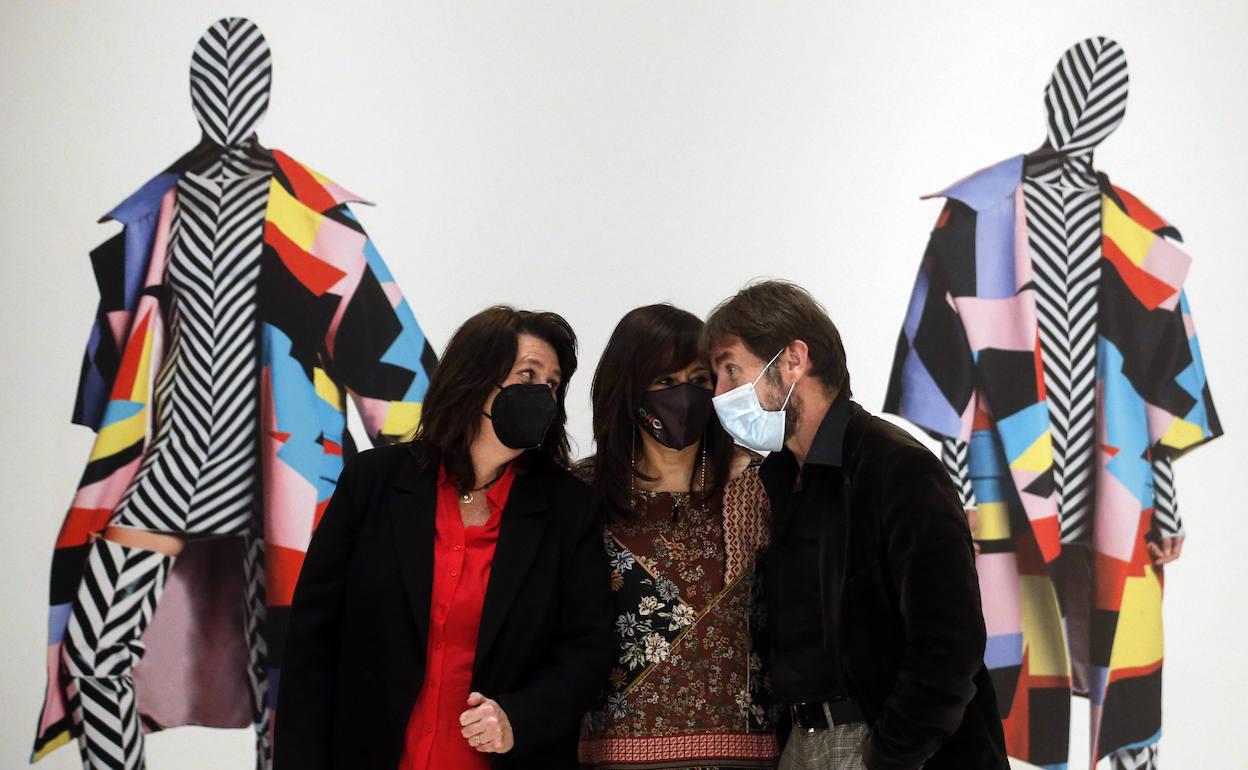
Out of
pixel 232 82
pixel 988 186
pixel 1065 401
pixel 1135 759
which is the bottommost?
pixel 1135 759

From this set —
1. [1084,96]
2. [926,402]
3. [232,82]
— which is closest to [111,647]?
[232,82]

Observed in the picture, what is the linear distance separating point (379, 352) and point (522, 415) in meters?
1.46

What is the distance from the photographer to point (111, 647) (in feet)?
10.8

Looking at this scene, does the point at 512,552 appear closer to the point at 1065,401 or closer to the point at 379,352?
the point at 379,352

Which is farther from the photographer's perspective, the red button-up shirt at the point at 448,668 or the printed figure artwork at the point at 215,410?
the printed figure artwork at the point at 215,410

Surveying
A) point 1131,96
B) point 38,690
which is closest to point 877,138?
point 1131,96

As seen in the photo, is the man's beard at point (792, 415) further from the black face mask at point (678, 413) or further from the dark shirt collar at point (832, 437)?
the black face mask at point (678, 413)

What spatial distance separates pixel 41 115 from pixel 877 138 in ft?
8.91

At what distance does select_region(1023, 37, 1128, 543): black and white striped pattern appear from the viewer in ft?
11.4

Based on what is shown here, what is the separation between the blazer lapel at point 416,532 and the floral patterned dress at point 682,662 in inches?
16.0

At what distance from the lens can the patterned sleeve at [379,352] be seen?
3.34 m

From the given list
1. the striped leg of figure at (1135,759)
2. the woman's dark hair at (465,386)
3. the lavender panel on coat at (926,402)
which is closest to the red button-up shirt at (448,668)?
the woman's dark hair at (465,386)

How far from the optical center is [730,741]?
209cm

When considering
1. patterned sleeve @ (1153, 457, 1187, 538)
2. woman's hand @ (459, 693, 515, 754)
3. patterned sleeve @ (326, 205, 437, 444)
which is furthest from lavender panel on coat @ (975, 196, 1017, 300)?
woman's hand @ (459, 693, 515, 754)
